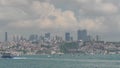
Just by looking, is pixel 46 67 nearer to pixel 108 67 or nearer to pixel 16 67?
A: pixel 16 67

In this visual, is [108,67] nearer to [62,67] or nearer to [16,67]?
[62,67]

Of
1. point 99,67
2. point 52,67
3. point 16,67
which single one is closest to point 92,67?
point 99,67

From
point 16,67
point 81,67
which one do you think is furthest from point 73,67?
point 16,67

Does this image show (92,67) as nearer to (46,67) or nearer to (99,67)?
(99,67)

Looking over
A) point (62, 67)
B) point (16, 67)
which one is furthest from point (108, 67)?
point (16, 67)

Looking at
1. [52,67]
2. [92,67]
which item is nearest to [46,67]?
[52,67]
